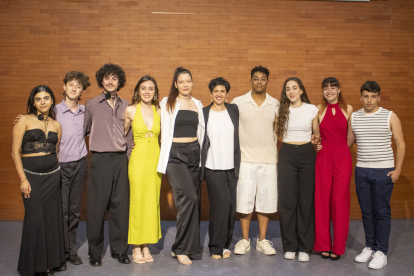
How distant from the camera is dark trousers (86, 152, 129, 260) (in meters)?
3.42

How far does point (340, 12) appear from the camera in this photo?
511cm

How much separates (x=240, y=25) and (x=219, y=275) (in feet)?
11.6

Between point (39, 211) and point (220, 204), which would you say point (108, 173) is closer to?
point (39, 211)

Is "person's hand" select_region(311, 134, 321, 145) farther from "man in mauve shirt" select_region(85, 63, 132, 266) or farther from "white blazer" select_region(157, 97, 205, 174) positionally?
"man in mauve shirt" select_region(85, 63, 132, 266)

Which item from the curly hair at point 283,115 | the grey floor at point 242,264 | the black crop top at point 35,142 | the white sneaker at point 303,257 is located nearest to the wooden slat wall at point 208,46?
the grey floor at point 242,264

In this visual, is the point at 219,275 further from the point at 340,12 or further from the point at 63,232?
the point at 340,12

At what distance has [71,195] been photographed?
354 centimetres

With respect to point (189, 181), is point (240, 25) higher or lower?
higher

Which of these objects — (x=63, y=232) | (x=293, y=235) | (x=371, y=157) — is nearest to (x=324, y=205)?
(x=293, y=235)

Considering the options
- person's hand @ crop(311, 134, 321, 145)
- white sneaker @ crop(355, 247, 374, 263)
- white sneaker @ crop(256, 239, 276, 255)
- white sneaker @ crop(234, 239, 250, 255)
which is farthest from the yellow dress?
white sneaker @ crop(355, 247, 374, 263)

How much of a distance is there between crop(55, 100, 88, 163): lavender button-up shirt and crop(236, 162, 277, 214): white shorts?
178 cm

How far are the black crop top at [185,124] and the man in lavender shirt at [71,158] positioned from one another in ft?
3.43

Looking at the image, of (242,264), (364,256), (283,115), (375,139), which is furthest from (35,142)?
(364,256)

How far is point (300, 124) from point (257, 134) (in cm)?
48
